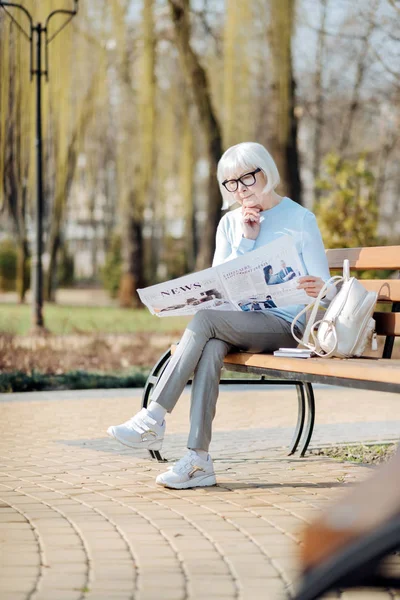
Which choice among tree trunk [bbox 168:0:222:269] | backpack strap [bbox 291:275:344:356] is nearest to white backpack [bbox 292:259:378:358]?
backpack strap [bbox 291:275:344:356]

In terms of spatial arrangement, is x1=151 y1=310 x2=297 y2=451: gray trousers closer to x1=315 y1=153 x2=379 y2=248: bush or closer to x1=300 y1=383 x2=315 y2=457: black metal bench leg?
x1=300 y1=383 x2=315 y2=457: black metal bench leg

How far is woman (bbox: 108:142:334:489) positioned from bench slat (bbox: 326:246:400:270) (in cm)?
36

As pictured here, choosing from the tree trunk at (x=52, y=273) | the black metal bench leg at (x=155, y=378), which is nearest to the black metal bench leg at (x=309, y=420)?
the black metal bench leg at (x=155, y=378)

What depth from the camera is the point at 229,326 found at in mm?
4504

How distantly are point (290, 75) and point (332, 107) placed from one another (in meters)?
16.0

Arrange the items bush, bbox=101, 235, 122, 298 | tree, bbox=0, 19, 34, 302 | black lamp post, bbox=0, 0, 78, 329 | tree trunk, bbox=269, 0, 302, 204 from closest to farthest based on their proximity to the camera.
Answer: tree, bbox=0, 19, 34, 302
black lamp post, bbox=0, 0, 78, 329
tree trunk, bbox=269, 0, 302, 204
bush, bbox=101, 235, 122, 298

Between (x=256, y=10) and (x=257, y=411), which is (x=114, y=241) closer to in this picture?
(x=256, y=10)

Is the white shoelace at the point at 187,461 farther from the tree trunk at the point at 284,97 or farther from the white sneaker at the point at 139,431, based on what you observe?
the tree trunk at the point at 284,97

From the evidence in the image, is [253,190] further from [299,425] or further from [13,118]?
[13,118]

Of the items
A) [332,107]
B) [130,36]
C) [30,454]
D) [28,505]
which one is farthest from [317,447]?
[332,107]

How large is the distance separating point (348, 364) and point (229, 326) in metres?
0.76

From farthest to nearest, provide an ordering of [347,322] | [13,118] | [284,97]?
[284,97] < [13,118] < [347,322]

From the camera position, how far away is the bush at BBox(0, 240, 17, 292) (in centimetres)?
3678

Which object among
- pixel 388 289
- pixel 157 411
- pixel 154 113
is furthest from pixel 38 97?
pixel 157 411
